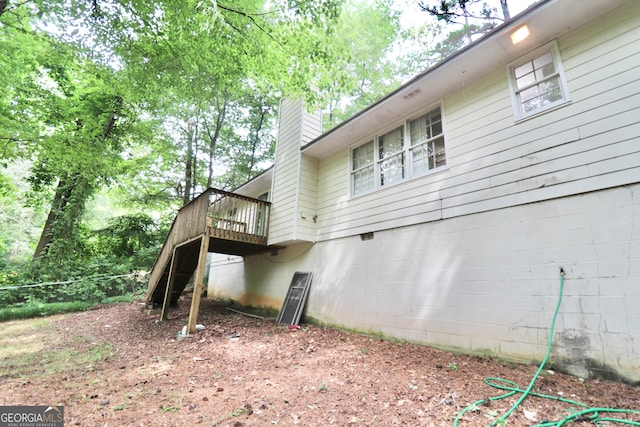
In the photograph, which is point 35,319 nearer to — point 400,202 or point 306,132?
point 306,132

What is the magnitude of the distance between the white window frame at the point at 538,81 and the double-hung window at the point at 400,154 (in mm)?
1264

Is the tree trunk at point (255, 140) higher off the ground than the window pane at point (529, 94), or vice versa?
the tree trunk at point (255, 140)

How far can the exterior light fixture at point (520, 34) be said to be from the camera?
424 centimetres

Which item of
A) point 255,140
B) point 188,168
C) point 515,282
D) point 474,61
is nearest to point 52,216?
point 188,168

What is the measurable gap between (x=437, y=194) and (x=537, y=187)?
5.02 feet

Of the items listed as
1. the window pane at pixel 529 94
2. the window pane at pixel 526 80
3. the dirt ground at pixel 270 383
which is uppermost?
the window pane at pixel 526 80

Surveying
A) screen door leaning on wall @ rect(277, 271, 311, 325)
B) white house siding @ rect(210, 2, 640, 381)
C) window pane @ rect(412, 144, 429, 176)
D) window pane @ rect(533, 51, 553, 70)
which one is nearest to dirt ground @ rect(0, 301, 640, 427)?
white house siding @ rect(210, 2, 640, 381)

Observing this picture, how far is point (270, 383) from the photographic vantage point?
144 inches

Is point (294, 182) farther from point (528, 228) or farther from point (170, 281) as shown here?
point (528, 228)

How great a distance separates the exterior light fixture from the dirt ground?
15.7 feet

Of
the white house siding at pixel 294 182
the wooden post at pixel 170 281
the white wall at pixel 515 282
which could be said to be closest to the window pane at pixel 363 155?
the white house siding at pixel 294 182

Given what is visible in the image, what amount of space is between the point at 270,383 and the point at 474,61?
238 inches

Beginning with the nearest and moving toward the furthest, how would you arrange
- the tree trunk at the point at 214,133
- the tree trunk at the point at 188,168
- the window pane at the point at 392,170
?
the window pane at the point at 392,170 < the tree trunk at the point at 188,168 < the tree trunk at the point at 214,133

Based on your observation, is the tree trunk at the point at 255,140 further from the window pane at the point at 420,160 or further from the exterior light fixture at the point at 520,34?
the exterior light fixture at the point at 520,34
